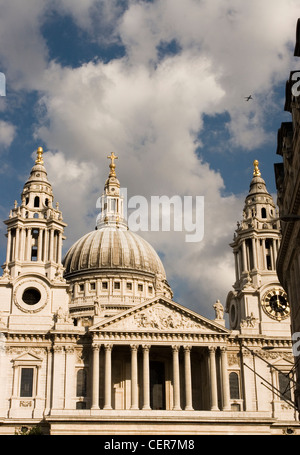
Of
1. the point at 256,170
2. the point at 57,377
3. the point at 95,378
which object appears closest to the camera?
the point at 95,378

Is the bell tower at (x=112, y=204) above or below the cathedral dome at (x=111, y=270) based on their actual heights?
above

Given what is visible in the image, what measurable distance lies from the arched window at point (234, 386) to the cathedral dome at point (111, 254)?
1178 inches

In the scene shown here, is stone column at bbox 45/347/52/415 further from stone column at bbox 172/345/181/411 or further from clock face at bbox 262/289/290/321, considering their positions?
clock face at bbox 262/289/290/321

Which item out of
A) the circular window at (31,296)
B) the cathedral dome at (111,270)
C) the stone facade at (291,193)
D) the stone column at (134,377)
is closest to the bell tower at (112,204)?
the cathedral dome at (111,270)

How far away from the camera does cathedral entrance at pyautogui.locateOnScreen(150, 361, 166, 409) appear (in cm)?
7888

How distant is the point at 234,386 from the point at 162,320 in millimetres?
10421

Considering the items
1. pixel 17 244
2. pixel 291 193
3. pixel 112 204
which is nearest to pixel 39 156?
pixel 17 244

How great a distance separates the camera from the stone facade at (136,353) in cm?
7056

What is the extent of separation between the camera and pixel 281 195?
160 ft

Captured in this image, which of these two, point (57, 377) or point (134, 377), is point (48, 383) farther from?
point (134, 377)

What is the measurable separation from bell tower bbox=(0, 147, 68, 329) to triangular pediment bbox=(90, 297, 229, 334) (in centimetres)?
695

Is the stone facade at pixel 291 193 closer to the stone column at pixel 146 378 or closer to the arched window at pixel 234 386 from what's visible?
the stone column at pixel 146 378

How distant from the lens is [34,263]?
265 feet
